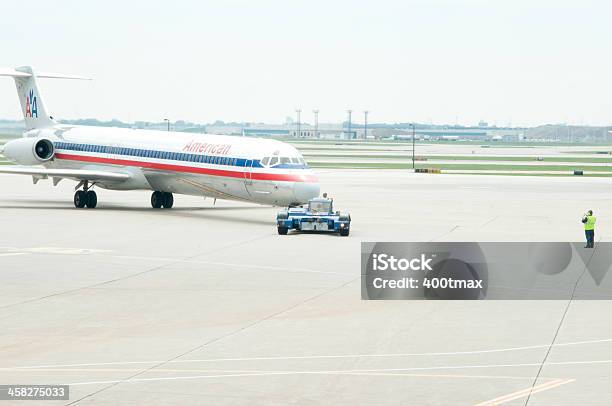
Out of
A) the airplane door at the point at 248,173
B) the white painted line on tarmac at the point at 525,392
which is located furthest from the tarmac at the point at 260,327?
the airplane door at the point at 248,173

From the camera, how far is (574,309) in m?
27.1

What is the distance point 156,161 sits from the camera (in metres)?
56.7

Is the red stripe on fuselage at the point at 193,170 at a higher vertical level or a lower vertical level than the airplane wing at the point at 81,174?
higher

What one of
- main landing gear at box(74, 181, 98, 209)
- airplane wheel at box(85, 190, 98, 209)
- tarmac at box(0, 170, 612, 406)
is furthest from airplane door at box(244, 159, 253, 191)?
main landing gear at box(74, 181, 98, 209)

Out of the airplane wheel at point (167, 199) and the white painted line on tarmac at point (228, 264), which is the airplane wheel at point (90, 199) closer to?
the airplane wheel at point (167, 199)

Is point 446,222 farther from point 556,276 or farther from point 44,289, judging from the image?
point 44,289

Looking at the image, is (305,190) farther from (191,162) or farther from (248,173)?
(191,162)

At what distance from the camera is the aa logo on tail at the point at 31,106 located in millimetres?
65062

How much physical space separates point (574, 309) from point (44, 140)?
41.6 m

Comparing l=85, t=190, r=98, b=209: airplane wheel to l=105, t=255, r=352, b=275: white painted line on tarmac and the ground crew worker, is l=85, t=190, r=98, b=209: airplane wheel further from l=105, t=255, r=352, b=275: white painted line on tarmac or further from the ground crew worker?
the ground crew worker

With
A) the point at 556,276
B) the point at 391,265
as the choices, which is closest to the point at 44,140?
the point at 391,265

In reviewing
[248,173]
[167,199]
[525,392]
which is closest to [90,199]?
[167,199]

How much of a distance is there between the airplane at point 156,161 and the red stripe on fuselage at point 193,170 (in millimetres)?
44

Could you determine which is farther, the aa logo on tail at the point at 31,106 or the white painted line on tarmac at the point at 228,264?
the aa logo on tail at the point at 31,106
